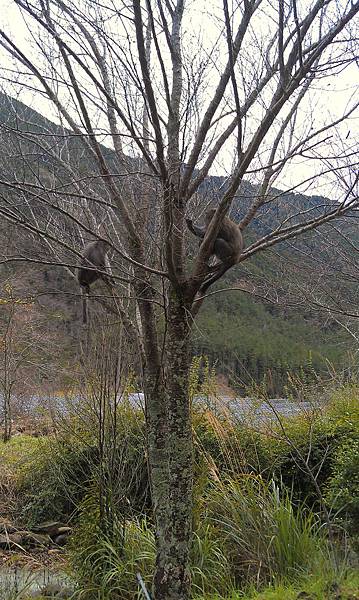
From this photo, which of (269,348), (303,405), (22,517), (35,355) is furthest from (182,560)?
(269,348)

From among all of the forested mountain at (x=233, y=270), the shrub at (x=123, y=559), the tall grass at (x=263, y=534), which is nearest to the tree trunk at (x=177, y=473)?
the forested mountain at (x=233, y=270)

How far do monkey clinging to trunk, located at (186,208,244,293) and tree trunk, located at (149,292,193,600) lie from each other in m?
0.42

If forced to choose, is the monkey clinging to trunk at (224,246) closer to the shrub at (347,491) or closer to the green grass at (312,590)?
the green grass at (312,590)

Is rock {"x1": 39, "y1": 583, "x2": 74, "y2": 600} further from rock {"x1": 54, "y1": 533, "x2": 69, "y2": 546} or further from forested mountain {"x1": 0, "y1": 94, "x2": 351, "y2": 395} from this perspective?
forested mountain {"x1": 0, "y1": 94, "x2": 351, "y2": 395}

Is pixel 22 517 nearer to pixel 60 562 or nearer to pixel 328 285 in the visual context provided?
pixel 60 562

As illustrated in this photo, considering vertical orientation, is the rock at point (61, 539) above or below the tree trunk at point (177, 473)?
below

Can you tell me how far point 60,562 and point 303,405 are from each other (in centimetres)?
273

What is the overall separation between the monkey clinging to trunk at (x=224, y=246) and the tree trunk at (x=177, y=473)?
1.37 ft

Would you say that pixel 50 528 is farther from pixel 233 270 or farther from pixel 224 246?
pixel 224 246

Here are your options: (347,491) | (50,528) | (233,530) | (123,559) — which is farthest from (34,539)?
(347,491)

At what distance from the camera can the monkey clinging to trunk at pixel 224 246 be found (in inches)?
130

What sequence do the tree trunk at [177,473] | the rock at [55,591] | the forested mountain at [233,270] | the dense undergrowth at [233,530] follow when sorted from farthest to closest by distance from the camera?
the rock at [55,591] < the dense undergrowth at [233,530] < the forested mountain at [233,270] < the tree trunk at [177,473]

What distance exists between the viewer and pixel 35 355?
1238cm

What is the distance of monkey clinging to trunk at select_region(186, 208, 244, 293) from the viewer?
3.30 metres
